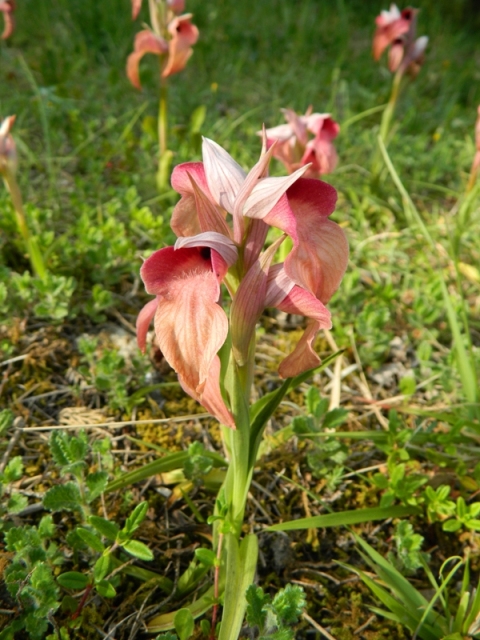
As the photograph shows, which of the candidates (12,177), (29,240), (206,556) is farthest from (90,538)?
(12,177)

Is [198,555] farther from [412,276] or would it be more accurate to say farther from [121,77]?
[121,77]

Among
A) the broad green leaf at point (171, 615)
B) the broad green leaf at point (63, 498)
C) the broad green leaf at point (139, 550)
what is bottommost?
the broad green leaf at point (171, 615)

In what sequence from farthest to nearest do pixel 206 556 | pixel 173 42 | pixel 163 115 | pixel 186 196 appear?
pixel 163 115
pixel 173 42
pixel 206 556
pixel 186 196

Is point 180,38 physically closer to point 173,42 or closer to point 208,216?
point 173,42

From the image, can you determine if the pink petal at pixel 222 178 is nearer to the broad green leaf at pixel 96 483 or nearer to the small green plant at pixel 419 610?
the broad green leaf at pixel 96 483

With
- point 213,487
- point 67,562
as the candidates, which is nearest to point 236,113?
point 213,487

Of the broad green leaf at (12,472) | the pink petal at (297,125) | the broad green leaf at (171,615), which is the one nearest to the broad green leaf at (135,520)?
the broad green leaf at (171,615)
